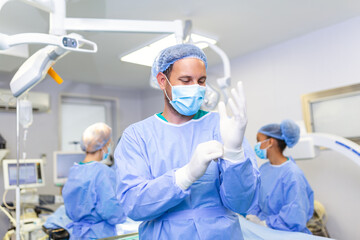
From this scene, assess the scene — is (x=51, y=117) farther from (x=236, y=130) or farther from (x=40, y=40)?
(x=236, y=130)

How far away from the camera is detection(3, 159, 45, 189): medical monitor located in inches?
65.5

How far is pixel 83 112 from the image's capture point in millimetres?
2328

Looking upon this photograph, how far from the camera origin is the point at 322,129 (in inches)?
111

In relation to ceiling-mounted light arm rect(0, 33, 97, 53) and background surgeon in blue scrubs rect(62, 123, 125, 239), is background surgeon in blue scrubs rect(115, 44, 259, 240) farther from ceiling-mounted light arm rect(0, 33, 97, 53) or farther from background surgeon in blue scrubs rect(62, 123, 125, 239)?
background surgeon in blue scrubs rect(62, 123, 125, 239)

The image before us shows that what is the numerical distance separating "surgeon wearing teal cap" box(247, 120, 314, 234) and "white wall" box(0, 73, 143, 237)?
101 cm

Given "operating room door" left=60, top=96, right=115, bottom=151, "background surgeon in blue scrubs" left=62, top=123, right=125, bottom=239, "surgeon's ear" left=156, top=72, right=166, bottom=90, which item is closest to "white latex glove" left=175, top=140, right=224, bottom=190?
"surgeon's ear" left=156, top=72, right=166, bottom=90

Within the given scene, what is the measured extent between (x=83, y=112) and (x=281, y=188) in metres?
1.53

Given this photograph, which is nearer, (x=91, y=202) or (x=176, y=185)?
(x=176, y=185)

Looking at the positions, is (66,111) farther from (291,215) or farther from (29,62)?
(291,215)

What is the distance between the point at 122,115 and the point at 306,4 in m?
1.64

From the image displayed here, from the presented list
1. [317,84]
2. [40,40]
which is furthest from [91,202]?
[317,84]

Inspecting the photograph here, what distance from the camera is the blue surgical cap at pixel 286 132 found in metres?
2.20

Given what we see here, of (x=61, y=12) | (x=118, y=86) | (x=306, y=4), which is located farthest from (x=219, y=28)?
(x=61, y=12)

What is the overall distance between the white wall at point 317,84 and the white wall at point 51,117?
5.34ft
